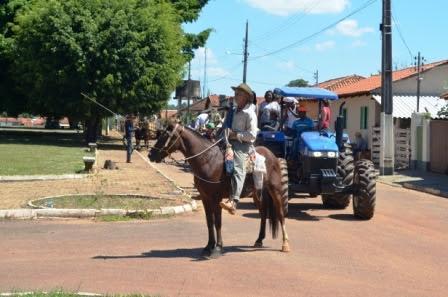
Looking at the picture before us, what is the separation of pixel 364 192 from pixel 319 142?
4.31 ft

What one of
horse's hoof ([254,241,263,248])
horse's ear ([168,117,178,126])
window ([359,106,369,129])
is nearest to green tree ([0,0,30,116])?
window ([359,106,369,129])

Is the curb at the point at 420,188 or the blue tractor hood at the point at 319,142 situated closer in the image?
the blue tractor hood at the point at 319,142

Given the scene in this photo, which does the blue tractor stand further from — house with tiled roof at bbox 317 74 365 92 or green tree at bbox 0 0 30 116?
house with tiled roof at bbox 317 74 365 92

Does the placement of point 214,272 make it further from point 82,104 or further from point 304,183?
point 82,104

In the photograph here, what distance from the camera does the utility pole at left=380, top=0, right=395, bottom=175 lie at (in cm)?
2453

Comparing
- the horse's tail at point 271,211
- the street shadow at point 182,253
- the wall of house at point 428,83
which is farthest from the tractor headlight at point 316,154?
the wall of house at point 428,83

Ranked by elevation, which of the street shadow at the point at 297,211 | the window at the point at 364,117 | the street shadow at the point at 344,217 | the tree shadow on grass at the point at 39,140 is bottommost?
the street shadow at the point at 344,217

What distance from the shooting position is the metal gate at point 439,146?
2431 cm

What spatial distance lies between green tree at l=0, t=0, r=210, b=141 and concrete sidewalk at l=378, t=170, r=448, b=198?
15897 millimetres

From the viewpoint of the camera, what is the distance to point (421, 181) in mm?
22188

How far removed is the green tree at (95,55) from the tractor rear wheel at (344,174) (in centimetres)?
2177

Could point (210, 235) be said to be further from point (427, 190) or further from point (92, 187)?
point (427, 190)

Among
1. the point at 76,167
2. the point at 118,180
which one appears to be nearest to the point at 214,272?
the point at 118,180

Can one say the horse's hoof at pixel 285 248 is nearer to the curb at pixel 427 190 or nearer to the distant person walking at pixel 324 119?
the distant person walking at pixel 324 119
